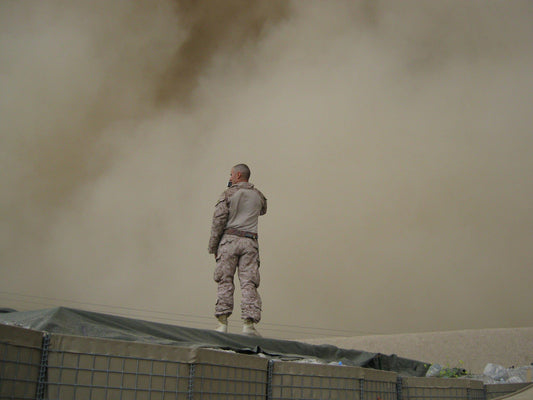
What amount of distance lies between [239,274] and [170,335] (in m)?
2.43

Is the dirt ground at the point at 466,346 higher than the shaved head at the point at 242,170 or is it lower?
lower

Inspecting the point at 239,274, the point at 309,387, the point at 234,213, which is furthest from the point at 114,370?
the point at 234,213

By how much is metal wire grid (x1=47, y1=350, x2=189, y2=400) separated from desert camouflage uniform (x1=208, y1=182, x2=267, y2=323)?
12.4 ft

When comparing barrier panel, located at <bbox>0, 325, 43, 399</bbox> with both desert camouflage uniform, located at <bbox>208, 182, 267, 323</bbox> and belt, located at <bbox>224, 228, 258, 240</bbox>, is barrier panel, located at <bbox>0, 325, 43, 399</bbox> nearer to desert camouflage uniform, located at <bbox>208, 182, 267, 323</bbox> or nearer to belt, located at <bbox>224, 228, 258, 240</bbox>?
desert camouflage uniform, located at <bbox>208, 182, 267, 323</bbox>

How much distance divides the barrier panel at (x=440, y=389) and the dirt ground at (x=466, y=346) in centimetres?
337

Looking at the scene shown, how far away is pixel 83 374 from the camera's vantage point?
3500 mm

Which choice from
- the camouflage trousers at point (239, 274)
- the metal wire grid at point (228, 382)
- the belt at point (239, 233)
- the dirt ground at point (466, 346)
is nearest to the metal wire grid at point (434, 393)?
the metal wire grid at point (228, 382)

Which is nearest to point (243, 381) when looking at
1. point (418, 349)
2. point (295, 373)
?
point (295, 373)

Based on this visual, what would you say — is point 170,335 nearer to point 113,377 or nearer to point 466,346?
point 113,377

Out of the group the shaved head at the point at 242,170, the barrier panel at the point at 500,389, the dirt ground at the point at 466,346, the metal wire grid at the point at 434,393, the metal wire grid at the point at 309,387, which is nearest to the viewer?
the metal wire grid at the point at 309,387

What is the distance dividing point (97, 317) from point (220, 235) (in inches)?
128

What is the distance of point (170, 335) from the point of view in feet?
18.3

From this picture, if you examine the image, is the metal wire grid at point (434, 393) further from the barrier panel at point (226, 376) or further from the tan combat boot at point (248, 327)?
the tan combat boot at point (248, 327)

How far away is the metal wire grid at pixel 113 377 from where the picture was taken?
135 inches
